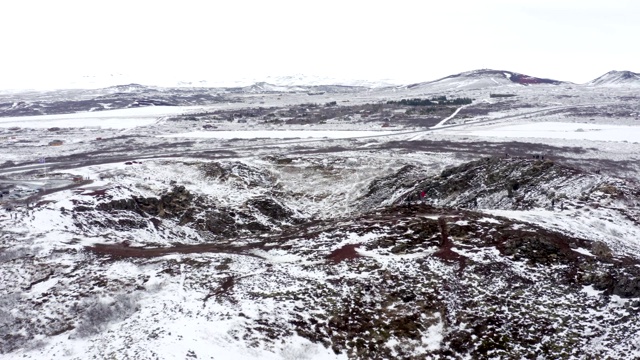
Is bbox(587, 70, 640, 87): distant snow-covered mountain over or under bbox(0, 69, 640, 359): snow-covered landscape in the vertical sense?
over

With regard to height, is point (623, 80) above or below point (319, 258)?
above

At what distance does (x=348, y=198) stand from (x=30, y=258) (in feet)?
90.7

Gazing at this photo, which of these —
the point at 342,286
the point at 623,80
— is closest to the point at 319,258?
the point at 342,286

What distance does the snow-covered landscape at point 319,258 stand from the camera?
16.2m

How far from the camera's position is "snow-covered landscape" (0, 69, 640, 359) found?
16.2 meters

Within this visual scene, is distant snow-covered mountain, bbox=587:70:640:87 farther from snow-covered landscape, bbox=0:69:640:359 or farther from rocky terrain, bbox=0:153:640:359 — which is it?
rocky terrain, bbox=0:153:640:359

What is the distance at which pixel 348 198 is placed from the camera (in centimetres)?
4241

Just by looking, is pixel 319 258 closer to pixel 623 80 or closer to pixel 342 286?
pixel 342 286

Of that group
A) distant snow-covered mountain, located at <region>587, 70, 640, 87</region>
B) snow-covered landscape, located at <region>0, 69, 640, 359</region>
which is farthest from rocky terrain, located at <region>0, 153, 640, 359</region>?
distant snow-covered mountain, located at <region>587, 70, 640, 87</region>

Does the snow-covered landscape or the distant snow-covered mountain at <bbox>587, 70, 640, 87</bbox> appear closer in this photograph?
the snow-covered landscape

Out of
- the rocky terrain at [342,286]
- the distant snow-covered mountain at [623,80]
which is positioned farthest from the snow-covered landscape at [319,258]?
the distant snow-covered mountain at [623,80]

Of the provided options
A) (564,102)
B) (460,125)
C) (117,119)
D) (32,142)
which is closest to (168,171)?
(32,142)

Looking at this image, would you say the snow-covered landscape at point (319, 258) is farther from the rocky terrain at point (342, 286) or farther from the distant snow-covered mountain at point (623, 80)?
the distant snow-covered mountain at point (623, 80)

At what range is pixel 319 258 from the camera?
22.6 meters
